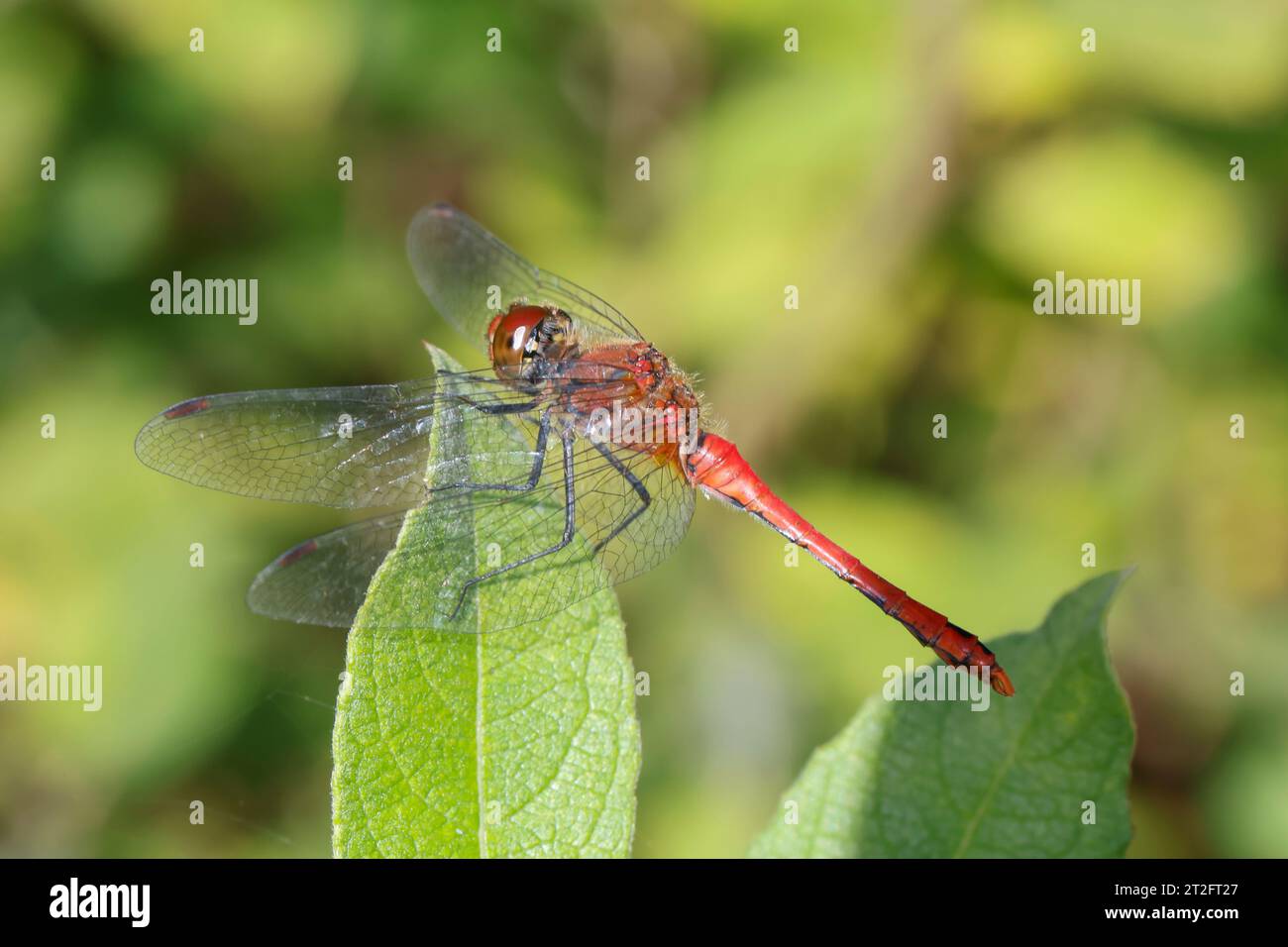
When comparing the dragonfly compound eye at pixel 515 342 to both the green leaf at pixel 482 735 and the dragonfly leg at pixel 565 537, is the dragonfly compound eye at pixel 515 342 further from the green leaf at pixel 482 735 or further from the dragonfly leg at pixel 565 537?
the green leaf at pixel 482 735

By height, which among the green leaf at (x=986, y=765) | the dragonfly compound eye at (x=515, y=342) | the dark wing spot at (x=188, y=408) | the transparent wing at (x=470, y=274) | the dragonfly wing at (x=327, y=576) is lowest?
the green leaf at (x=986, y=765)

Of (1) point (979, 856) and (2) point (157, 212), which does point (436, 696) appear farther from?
(2) point (157, 212)

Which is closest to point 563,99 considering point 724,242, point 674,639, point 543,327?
point 724,242

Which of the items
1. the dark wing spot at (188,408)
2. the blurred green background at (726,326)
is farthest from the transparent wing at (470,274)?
the dark wing spot at (188,408)

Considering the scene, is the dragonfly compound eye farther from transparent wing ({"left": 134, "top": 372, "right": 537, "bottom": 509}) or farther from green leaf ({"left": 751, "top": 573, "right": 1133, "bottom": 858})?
green leaf ({"left": 751, "top": 573, "right": 1133, "bottom": 858})

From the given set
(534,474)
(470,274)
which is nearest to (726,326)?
(470,274)

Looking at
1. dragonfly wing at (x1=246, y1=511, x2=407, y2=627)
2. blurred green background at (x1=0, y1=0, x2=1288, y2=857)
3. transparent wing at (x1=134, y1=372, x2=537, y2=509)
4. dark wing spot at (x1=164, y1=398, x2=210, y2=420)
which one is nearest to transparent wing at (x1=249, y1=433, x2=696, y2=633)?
dragonfly wing at (x1=246, y1=511, x2=407, y2=627)

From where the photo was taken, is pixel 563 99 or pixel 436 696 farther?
pixel 563 99
